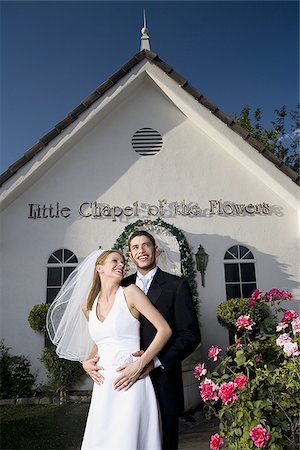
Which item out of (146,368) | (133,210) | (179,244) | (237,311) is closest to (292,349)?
(146,368)

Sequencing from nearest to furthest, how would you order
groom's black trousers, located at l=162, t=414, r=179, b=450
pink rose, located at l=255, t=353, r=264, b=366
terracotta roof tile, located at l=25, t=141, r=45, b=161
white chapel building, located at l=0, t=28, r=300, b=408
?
groom's black trousers, located at l=162, t=414, r=179, b=450
pink rose, located at l=255, t=353, r=264, b=366
terracotta roof tile, located at l=25, t=141, r=45, b=161
white chapel building, located at l=0, t=28, r=300, b=408

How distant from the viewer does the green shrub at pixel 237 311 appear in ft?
23.2

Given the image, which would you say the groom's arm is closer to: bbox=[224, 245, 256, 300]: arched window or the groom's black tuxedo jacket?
the groom's black tuxedo jacket

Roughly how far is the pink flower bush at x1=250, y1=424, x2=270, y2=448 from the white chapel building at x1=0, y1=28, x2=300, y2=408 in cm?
450

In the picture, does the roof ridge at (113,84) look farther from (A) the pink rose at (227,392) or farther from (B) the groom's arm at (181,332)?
(B) the groom's arm at (181,332)

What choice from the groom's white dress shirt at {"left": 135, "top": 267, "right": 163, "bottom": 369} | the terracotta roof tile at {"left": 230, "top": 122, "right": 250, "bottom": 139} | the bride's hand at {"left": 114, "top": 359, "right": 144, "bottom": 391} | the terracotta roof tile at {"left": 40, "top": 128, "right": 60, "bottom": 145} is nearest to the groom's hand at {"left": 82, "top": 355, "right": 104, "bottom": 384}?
the bride's hand at {"left": 114, "top": 359, "right": 144, "bottom": 391}

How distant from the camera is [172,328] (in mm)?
2664

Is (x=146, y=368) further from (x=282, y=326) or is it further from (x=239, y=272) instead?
(x=239, y=272)

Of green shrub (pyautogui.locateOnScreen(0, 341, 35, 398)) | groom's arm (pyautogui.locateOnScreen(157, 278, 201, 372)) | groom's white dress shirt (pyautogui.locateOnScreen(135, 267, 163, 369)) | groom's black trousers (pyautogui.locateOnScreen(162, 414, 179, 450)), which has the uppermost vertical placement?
groom's white dress shirt (pyautogui.locateOnScreen(135, 267, 163, 369))

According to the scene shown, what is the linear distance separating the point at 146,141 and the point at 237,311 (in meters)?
4.16

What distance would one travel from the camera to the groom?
2.53 meters

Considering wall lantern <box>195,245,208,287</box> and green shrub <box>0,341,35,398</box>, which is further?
wall lantern <box>195,245,208,287</box>

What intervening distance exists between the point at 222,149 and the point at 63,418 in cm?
610

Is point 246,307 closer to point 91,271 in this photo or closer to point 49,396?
point 49,396
